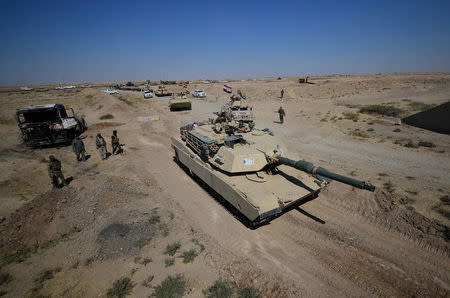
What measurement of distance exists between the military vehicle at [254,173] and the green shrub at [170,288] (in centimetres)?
250

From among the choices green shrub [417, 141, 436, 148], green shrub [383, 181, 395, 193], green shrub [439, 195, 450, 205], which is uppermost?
green shrub [417, 141, 436, 148]

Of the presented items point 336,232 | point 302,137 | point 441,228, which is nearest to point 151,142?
point 302,137

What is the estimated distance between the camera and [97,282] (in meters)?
5.10

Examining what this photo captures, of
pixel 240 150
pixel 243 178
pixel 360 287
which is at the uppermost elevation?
pixel 240 150

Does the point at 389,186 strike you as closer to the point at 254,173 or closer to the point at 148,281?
the point at 254,173

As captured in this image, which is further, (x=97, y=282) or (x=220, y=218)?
(x=220, y=218)

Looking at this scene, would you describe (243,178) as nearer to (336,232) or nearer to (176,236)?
(176,236)

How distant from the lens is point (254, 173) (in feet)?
26.2

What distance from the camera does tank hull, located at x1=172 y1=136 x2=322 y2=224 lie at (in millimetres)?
6355

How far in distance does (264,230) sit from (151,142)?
1222cm

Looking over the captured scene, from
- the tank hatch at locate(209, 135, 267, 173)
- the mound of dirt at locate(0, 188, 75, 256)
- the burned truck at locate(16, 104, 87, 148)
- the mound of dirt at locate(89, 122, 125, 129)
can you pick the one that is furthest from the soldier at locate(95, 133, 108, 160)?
the mound of dirt at locate(89, 122, 125, 129)

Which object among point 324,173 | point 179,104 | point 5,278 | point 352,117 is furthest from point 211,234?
point 179,104

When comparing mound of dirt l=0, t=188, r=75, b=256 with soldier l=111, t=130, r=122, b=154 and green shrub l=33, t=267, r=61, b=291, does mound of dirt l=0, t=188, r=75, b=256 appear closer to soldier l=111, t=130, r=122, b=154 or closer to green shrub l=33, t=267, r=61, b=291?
green shrub l=33, t=267, r=61, b=291

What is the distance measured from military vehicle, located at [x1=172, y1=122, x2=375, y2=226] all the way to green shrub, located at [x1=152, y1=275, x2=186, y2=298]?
8.19 ft
